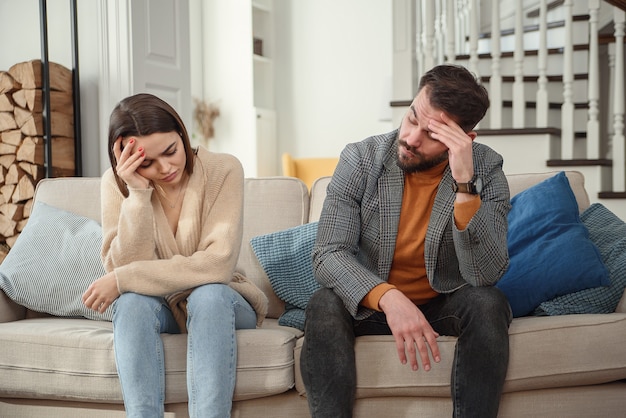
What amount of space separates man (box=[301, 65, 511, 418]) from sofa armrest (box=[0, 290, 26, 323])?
0.99 metres

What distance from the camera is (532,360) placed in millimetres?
1793

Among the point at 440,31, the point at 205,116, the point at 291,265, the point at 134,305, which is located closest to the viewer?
the point at 134,305

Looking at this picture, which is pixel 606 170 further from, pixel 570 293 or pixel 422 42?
pixel 570 293

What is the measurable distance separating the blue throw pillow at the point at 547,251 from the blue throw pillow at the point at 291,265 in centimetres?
53

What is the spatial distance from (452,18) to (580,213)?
1.94 metres

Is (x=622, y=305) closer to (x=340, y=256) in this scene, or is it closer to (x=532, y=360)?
(x=532, y=360)

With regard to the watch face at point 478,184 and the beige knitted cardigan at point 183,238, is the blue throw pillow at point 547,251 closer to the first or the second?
the watch face at point 478,184

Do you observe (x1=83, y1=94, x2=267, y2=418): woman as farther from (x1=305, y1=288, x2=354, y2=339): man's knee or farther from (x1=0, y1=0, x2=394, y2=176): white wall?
(x1=0, y1=0, x2=394, y2=176): white wall

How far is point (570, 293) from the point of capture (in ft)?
6.67

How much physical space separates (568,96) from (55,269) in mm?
2615

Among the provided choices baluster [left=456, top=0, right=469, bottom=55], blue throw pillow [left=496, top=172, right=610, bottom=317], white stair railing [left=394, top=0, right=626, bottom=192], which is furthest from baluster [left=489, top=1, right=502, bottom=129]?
blue throw pillow [left=496, top=172, right=610, bottom=317]

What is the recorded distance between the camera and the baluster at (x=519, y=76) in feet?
12.8

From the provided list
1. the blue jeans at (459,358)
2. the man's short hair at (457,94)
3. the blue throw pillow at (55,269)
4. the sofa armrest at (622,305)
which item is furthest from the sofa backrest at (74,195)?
the sofa armrest at (622,305)

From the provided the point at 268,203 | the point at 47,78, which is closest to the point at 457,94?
the point at 268,203
